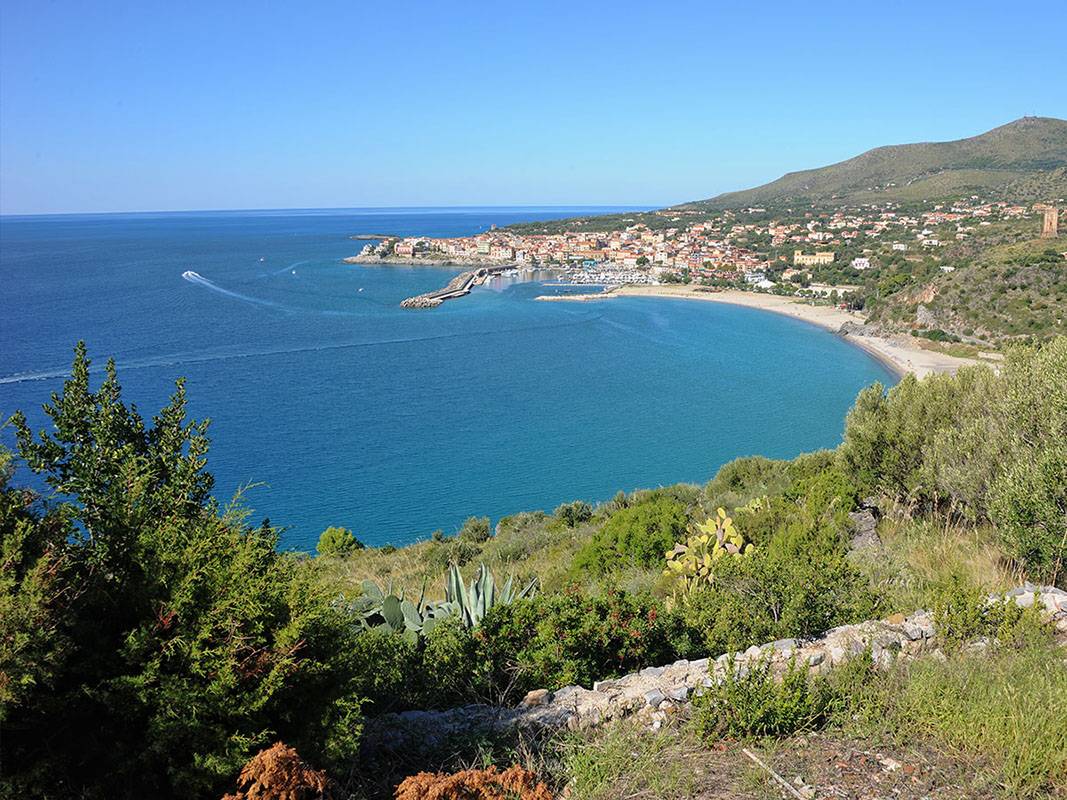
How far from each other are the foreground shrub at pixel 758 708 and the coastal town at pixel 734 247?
7214 cm

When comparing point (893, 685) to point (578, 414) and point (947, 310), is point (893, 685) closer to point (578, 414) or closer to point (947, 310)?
point (578, 414)

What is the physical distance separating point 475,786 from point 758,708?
4.27 feet

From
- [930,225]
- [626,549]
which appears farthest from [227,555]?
[930,225]

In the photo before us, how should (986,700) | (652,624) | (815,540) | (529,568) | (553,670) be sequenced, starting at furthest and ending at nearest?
(529,568) < (815,540) < (652,624) < (553,670) < (986,700)

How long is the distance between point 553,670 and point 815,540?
12.1 feet

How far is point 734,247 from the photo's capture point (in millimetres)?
98250

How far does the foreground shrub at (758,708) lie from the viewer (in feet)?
9.45

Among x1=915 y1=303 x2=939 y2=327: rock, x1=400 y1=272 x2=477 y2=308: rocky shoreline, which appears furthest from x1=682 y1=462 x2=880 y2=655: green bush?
x1=400 y1=272 x2=477 y2=308: rocky shoreline

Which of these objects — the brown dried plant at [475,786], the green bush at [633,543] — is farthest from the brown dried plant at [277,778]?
the green bush at [633,543]

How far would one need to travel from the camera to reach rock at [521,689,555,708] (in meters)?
3.35

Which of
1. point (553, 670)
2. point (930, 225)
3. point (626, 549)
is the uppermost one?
point (930, 225)

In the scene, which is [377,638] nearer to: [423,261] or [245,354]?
[245,354]

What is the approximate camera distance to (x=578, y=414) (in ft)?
110

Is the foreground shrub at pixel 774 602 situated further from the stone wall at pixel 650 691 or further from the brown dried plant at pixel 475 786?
the brown dried plant at pixel 475 786
